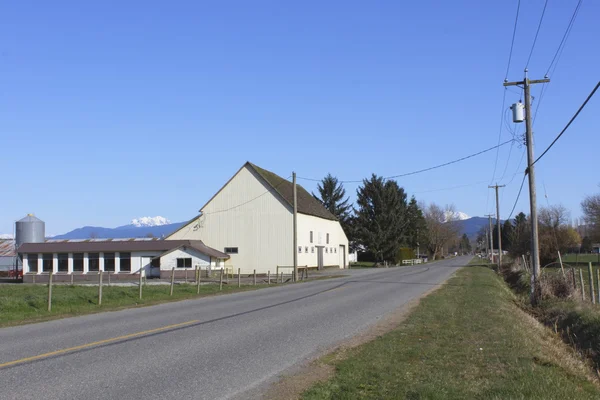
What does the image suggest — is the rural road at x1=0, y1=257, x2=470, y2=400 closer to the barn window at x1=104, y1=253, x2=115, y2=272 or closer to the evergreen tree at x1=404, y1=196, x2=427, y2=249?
the barn window at x1=104, y1=253, x2=115, y2=272

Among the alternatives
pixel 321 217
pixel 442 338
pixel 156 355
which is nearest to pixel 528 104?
pixel 442 338

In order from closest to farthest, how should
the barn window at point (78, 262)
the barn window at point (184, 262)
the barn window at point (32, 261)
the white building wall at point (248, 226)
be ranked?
the barn window at point (184, 262)
the barn window at point (78, 262)
the white building wall at point (248, 226)
the barn window at point (32, 261)

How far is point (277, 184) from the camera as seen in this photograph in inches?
2132

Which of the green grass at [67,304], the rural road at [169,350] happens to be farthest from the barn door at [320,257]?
the rural road at [169,350]

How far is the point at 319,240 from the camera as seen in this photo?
58.1 m

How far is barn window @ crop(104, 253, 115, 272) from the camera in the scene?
49.1m

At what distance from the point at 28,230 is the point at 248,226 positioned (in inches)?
1279

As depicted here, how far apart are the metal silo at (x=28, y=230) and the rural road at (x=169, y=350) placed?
191 feet

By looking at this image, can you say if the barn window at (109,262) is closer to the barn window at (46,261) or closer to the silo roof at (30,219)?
the barn window at (46,261)

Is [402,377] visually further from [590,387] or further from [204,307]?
[204,307]

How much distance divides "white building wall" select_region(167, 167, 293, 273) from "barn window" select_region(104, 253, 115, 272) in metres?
6.16

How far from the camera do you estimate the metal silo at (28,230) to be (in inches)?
2657

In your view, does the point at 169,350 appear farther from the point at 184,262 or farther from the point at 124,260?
the point at 124,260

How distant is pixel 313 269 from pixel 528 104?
3647cm
